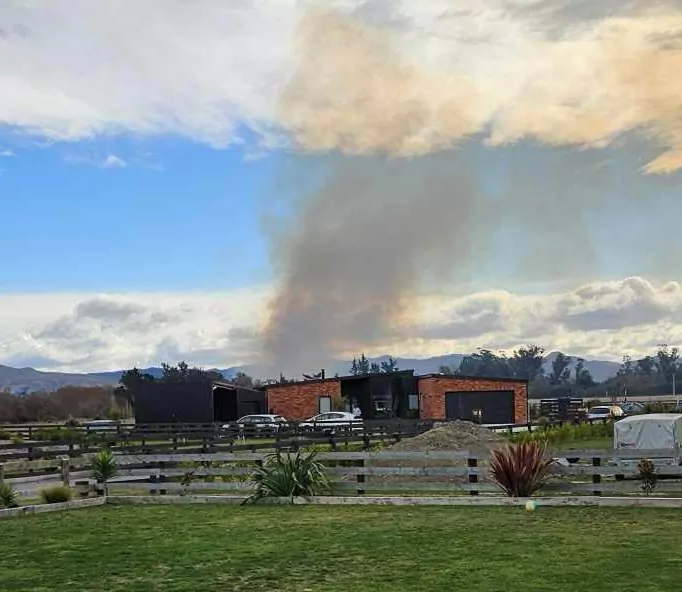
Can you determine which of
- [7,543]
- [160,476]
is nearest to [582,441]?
[160,476]

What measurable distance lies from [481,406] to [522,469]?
41.6 m

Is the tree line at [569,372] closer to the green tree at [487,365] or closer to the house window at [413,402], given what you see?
the green tree at [487,365]

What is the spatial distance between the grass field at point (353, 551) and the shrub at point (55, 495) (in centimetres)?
Answer: 200

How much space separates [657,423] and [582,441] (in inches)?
601

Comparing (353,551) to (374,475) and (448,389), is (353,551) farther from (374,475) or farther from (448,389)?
(448,389)

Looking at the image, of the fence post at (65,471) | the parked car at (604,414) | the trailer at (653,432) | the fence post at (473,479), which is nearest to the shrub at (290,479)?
the fence post at (473,479)

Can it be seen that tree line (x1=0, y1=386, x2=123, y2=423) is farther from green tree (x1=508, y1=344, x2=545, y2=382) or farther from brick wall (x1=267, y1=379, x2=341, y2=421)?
green tree (x1=508, y1=344, x2=545, y2=382)

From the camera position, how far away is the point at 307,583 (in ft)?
30.0

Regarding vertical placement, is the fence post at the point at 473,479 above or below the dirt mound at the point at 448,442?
below

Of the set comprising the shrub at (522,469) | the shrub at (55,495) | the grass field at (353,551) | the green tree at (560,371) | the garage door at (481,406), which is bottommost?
the grass field at (353,551)

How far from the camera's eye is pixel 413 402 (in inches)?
2239

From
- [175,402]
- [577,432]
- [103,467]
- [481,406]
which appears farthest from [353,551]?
[175,402]

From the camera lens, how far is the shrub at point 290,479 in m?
16.4

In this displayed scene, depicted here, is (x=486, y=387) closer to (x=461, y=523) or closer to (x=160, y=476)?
(x=160, y=476)
